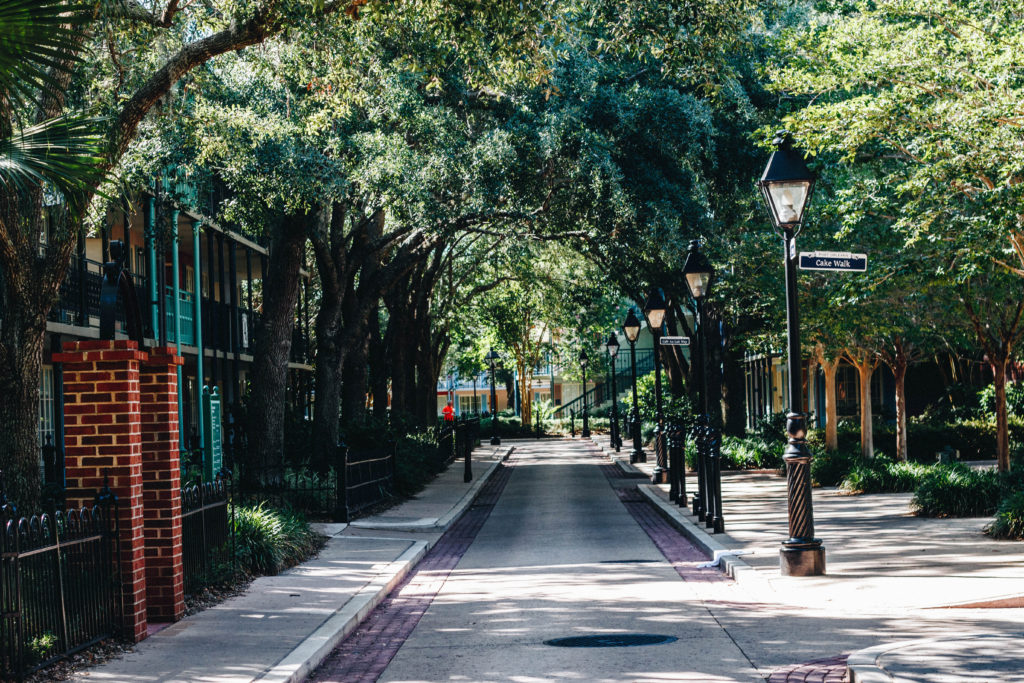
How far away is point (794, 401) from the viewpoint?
11.6 meters

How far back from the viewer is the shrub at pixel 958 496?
16.2 metres

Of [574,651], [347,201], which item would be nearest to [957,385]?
[347,201]

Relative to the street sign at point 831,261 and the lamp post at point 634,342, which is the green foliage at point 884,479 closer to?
the lamp post at point 634,342

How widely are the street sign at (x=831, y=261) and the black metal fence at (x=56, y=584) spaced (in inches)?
277

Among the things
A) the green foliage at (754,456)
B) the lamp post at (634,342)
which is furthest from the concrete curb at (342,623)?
the lamp post at (634,342)

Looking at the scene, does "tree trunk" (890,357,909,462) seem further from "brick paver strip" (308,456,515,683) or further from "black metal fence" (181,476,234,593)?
"black metal fence" (181,476,234,593)

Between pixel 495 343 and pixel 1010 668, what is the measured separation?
173ft

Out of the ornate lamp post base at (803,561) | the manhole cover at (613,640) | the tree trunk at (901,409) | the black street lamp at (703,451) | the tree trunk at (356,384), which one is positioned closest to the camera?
the manhole cover at (613,640)

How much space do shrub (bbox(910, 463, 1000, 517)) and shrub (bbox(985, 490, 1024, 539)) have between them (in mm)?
3071

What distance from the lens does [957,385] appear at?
3578cm

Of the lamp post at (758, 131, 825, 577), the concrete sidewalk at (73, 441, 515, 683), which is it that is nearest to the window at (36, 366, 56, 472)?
the concrete sidewalk at (73, 441, 515, 683)

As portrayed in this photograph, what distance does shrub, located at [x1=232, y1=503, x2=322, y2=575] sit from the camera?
12.1 metres

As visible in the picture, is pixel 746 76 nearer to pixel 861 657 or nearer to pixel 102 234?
pixel 102 234

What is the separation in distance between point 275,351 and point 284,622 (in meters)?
10.8
